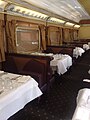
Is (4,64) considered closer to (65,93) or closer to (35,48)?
(65,93)

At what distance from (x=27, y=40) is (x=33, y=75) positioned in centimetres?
277

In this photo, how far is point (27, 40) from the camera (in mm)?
6504

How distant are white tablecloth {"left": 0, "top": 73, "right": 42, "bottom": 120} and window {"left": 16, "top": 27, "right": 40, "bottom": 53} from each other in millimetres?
2812

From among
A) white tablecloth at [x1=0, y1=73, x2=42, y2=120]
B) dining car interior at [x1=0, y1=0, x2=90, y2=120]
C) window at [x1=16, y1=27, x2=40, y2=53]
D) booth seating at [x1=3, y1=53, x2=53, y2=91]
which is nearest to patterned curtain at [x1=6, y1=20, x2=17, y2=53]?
dining car interior at [x1=0, y1=0, x2=90, y2=120]

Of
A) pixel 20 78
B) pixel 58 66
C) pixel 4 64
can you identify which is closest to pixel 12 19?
pixel 4 64

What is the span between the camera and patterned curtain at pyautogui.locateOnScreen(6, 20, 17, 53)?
4.95 metres

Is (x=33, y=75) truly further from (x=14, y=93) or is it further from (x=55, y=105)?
(x=14, y=93)

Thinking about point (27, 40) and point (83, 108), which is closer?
point (83, 108)

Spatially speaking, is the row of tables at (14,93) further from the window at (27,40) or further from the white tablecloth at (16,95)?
the window at (27,40)

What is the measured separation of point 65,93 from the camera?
4.59m

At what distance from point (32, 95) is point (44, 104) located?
0.97 meters

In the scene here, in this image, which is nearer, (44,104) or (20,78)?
(20,78)

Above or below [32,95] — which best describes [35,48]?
above

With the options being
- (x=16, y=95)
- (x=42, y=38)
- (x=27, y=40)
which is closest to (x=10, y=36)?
(x=27, y=40)
